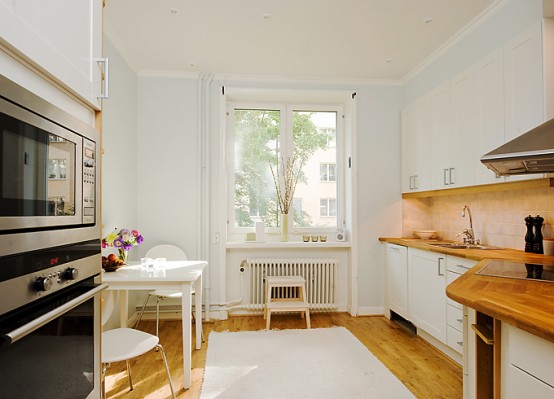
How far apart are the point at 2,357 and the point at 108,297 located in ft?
5.11

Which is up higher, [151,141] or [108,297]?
[151,141]

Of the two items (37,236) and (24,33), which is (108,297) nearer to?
(37,236)

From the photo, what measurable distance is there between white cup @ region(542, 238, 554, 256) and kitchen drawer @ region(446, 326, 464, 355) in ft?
2.64

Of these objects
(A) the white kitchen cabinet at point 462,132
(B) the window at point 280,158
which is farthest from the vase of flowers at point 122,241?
(A) the white kitchen cabinet at point 462,132

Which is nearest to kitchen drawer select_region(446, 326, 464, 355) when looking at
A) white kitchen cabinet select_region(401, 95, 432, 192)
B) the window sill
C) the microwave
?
white kitchen cabinet select_region(401, 95, 432, 192)

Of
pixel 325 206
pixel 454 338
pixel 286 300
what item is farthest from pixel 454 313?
pixel 325 206

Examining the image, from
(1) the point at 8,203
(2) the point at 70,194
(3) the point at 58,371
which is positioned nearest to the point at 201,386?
(3) the point at 58,371

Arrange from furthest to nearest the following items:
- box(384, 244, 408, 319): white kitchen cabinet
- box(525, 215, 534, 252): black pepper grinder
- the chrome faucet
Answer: box(384, 244, 408, 319): white kitchen cabinet < the chrome faucet < box(525, 215, 534, 252): black pepper grinder

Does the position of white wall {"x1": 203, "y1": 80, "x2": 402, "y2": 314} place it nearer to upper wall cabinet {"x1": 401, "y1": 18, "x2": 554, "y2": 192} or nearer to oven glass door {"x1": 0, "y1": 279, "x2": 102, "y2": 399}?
upper wall cabinet {"x1": 401, "y1": 18, "x2": 554, "y2": 192}

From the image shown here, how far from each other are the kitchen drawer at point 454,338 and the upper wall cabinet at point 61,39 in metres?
2.76

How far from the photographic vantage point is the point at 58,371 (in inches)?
39.8

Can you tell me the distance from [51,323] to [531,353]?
4.54 feet

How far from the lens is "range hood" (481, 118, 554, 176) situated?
1.65 m

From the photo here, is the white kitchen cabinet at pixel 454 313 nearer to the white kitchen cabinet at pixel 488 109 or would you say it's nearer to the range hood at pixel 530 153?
the white kitchen cabinet at pixel 488 109
